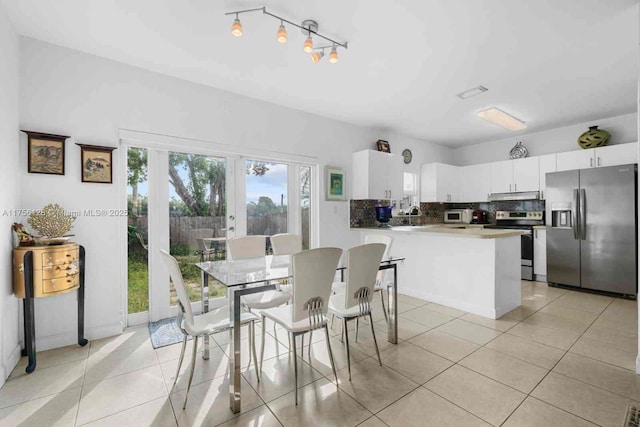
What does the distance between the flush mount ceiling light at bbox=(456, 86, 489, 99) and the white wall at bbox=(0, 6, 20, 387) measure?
4117 mm

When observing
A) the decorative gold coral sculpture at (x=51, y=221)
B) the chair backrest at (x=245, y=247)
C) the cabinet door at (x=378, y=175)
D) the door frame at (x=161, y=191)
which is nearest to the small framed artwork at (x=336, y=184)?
the cabinet door at (x=378, y=175)

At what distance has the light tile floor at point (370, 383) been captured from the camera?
65.8 inches

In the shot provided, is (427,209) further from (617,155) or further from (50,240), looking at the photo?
(50,240)

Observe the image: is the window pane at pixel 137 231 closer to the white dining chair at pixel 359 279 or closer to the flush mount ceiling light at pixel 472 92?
the white dining chair at pixel 359 279

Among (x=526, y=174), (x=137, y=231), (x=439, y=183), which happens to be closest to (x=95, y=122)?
(x=137, y=231)

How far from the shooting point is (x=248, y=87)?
3316 mm

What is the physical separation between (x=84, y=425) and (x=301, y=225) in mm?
2958

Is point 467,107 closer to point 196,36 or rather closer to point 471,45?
point 471,45

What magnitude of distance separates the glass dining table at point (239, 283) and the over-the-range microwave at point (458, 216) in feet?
13.2

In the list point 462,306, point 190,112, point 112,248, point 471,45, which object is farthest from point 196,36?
point 462,306

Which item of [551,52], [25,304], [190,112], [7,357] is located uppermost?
[551,52]

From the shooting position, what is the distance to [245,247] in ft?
9.71

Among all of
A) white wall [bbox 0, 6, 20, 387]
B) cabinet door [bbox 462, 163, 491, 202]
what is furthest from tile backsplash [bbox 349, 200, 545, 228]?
white wall [bbox 0, 6, 20, 387]

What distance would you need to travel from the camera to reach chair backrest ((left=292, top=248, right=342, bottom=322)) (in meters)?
1.71
